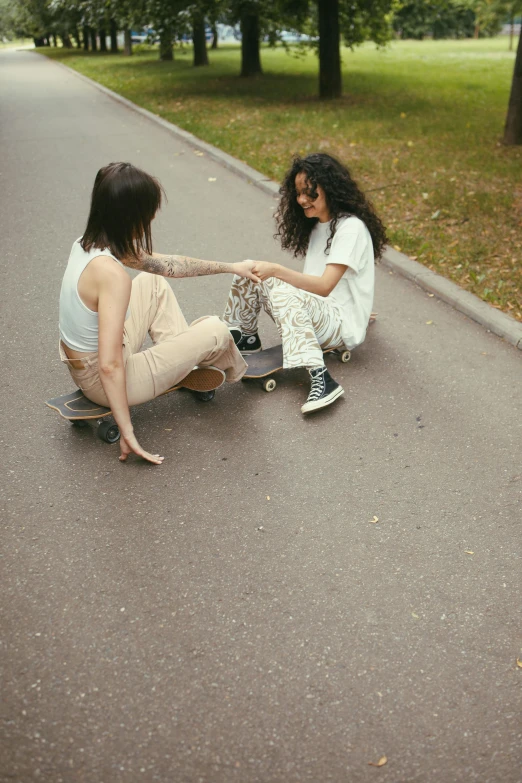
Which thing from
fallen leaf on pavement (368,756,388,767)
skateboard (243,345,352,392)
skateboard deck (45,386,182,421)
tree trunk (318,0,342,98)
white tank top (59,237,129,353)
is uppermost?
tree trunk (318,0,342,98)

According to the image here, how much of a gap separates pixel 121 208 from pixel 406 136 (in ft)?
32.3

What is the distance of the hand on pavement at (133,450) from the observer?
3.68m

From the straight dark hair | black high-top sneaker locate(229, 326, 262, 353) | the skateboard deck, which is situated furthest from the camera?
black high-top sneaker locate(229, 326, 262, 353)

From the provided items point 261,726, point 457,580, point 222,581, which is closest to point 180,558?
point 222,581

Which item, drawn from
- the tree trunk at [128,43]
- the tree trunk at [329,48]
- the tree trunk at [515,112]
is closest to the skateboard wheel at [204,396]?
the tree trunk at [515,112]

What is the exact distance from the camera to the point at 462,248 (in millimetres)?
7254

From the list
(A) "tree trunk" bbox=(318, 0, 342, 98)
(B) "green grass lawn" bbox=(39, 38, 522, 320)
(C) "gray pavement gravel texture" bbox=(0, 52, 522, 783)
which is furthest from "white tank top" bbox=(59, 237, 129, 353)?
(A) "tree trunk" bbox=(318, 0, 342, 98)

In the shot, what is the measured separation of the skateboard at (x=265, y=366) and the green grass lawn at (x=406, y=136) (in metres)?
2.17

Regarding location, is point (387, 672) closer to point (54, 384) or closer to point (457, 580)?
point (457, 580)

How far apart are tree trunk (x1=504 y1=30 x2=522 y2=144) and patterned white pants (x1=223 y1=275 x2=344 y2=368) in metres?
7.87

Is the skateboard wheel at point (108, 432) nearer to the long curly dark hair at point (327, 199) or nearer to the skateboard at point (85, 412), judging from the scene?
the skateboard at point (85, 412)

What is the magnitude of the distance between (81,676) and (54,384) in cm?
243

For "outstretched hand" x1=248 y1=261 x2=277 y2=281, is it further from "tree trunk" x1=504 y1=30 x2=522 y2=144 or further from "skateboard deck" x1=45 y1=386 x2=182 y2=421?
"tree trunk" x1=504 y1=30 x2=522 y2=144

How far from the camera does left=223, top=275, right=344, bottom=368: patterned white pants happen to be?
446cm
